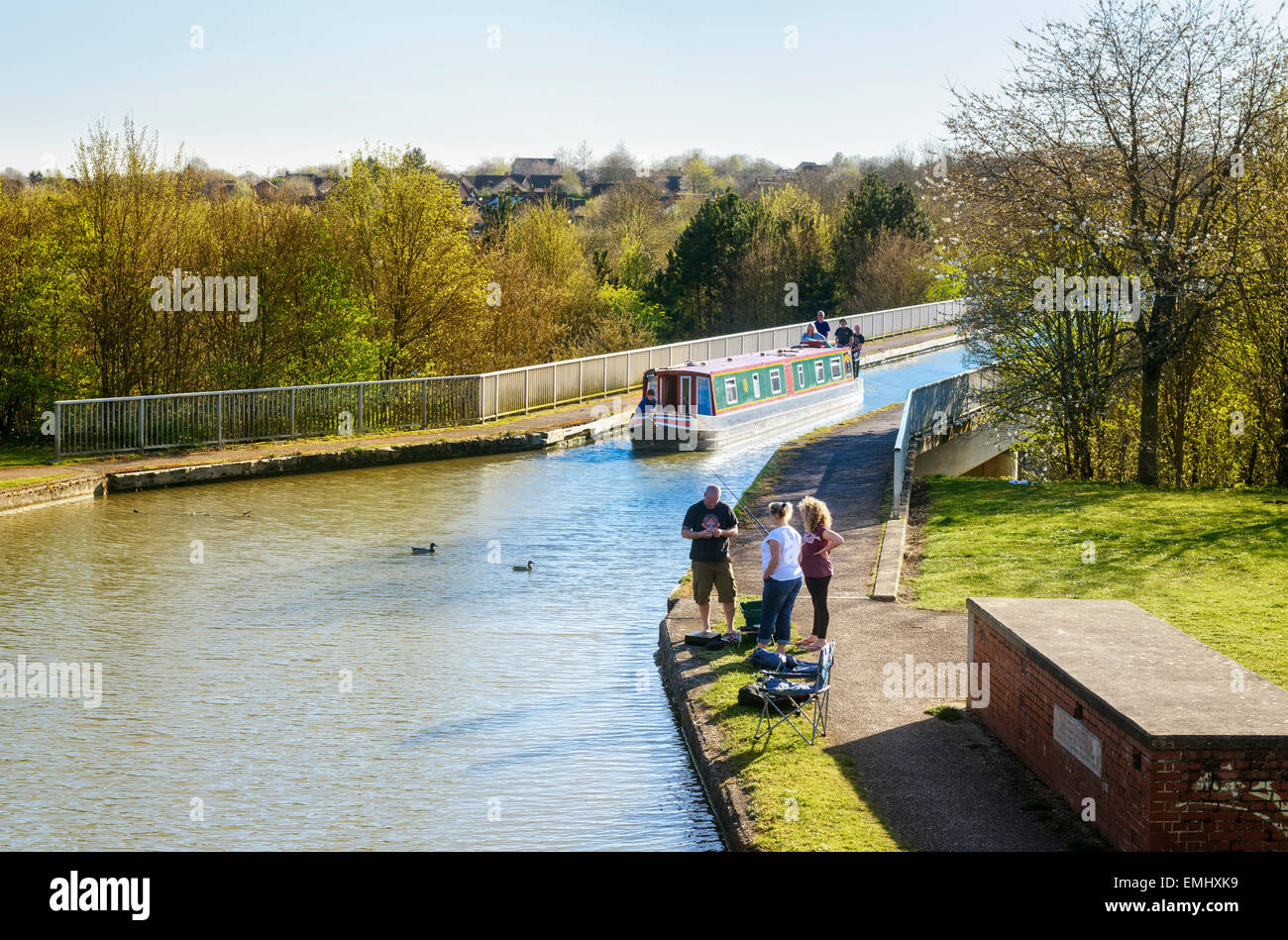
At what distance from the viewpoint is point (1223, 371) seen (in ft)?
69.7

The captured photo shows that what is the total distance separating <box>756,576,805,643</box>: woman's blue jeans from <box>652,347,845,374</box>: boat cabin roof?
1745cm

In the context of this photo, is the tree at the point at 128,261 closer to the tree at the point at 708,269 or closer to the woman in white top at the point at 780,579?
the woman in white top at the point at 780,579

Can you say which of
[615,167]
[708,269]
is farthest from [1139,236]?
[615,167]

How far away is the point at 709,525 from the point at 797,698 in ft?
8.44

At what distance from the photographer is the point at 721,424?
28047 millimetres

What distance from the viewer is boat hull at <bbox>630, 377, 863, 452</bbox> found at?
27266 mm

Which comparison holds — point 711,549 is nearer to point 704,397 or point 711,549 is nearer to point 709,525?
point 709,525

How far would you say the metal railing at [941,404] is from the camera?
21.4 metres

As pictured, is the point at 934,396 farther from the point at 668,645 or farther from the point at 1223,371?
the point at 668,645

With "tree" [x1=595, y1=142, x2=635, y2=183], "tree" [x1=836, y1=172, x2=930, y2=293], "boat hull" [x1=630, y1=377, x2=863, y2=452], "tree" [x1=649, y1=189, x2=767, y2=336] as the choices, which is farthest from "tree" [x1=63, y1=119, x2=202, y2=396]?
"tree" [x1=595, y1=142, x2=635, y2=183]

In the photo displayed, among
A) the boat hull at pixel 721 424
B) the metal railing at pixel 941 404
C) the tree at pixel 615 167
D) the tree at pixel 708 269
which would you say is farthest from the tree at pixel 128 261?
the tree at pixel 615 167

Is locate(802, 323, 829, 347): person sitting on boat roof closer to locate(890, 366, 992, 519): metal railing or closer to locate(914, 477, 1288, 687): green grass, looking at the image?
locate(890, 366, 992, 519): metal railing

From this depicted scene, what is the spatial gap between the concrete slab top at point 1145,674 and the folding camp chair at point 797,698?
131 centimetres

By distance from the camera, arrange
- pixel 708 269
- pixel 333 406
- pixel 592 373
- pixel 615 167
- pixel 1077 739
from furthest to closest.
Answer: pixel 615 167 → pixel 708 269 → pixel 592 373 → pixel 333 406 → pixel 1077 739
